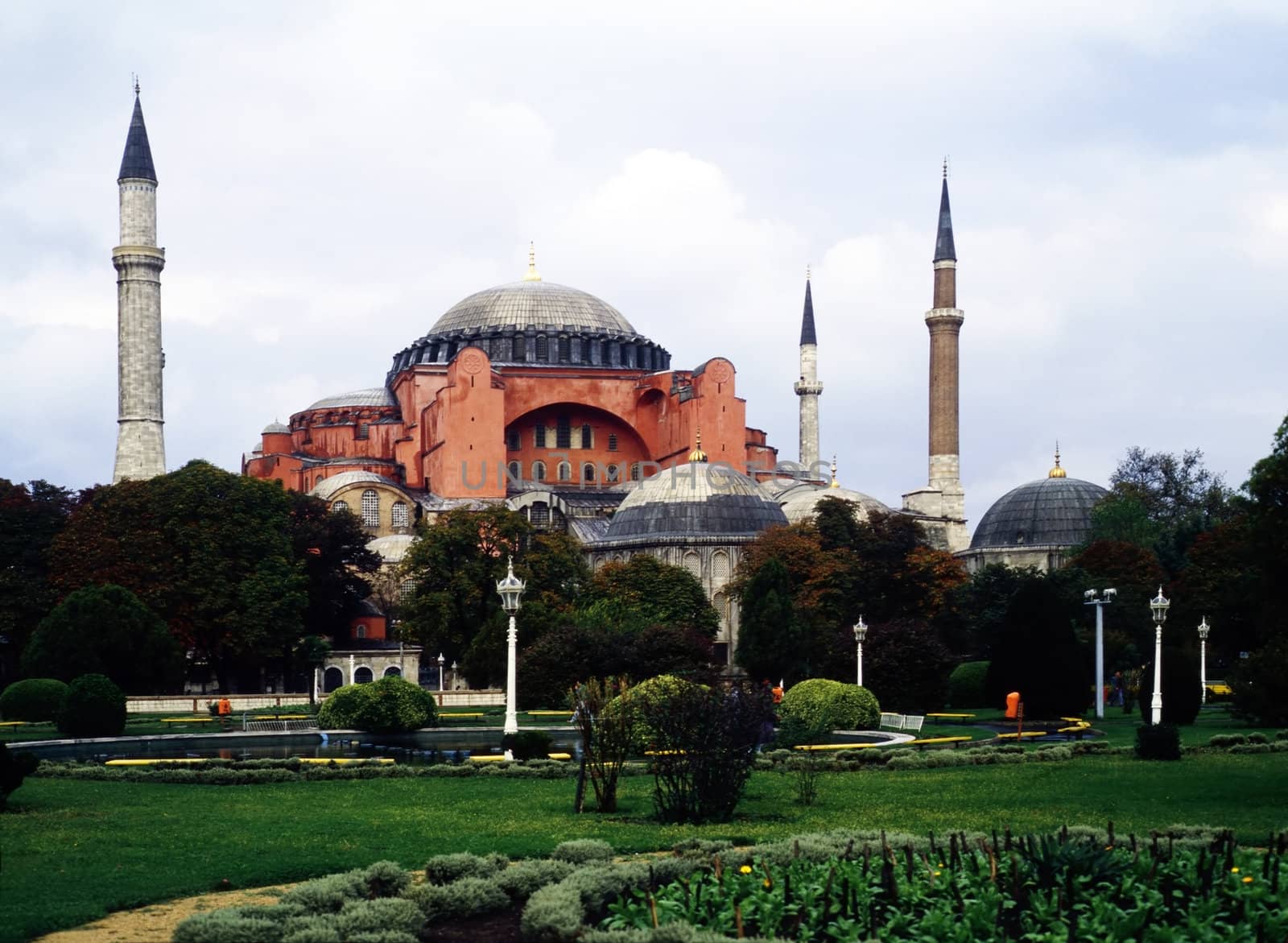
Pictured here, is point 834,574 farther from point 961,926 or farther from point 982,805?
point 961,926

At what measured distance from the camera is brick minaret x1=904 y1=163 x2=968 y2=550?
220 ft

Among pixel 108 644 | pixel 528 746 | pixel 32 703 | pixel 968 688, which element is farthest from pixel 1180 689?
pixel 108 644

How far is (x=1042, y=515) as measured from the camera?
65.4 m

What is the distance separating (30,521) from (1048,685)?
29.1 meters

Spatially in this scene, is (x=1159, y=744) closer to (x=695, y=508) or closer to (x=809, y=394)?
(x=695, y=508)

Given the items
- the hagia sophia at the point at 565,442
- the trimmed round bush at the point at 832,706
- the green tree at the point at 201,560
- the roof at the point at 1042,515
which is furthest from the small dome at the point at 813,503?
the trimmed round bush at the point at 832,706

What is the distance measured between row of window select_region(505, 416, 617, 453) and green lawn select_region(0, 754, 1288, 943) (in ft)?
165

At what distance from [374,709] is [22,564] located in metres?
22.7

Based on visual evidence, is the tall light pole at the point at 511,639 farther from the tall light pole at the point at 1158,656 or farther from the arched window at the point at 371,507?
the arched window at the point at 371,507

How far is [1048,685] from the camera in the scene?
101ft

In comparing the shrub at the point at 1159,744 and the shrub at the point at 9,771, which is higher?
the shrub at the point at 9,771

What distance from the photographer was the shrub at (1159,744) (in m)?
21.3

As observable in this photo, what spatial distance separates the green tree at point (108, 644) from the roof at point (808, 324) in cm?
5175

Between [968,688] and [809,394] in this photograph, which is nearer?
[968,688]
